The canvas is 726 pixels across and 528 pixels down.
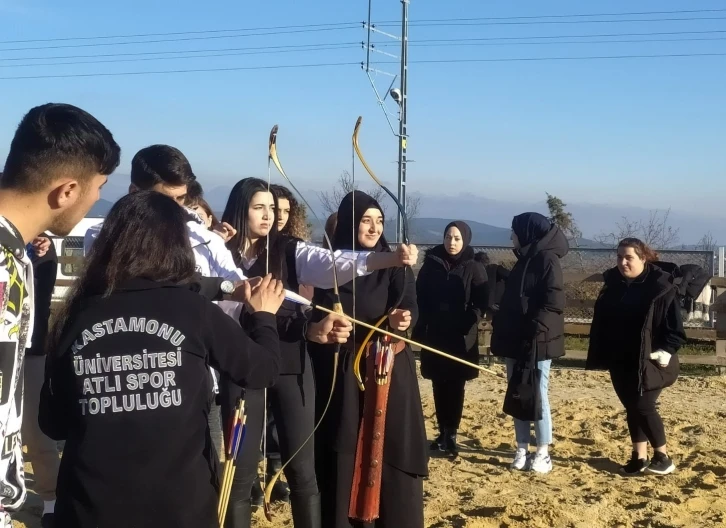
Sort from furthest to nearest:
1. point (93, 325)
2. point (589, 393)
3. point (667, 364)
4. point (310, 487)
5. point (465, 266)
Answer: point (589, 393) → point (465, 266) → point (667, 364) → point (310, 487) → point (93, 325)

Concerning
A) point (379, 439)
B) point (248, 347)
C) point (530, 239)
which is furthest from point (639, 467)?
point (248, 347)

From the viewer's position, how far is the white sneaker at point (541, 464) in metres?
5.18

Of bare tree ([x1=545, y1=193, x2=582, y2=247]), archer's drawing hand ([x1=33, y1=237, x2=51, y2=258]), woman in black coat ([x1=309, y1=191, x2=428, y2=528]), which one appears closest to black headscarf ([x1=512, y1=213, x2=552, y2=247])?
woman in black coat ([x1=309, y1=191, x2=428, y2=528])

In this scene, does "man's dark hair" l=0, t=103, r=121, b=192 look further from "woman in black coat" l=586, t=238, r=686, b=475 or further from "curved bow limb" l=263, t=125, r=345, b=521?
"woman in black coat" l=586, t=238, r=686, b=475

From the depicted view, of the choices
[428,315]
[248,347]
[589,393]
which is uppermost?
[248,347]

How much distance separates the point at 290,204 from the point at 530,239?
6.70 ft

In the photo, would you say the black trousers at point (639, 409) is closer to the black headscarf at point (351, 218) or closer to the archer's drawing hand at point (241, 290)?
the black headscarf at point (351, 218)

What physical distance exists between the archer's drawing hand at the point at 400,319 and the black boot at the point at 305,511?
0.82 metres

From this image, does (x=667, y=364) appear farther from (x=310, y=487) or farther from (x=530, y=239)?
(x=310, y=487)

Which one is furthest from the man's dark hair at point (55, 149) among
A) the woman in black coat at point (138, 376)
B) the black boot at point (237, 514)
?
the black boot at point (237, 514)

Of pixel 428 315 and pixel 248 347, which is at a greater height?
pixel 248 347

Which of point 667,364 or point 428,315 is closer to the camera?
point 667,364

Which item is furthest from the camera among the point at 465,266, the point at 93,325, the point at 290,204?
the point at 465,266

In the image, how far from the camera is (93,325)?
2018 millimetres
